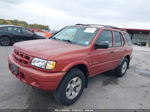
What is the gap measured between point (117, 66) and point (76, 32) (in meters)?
2.14

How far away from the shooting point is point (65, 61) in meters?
2.71

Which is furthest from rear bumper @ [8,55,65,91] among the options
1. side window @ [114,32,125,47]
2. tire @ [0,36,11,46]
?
tire @ [0,36,11,46]

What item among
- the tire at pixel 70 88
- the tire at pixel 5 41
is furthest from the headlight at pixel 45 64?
the tire at pixel 5 41

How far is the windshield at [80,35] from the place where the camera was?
11.7 feet

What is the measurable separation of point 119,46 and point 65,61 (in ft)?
8.89

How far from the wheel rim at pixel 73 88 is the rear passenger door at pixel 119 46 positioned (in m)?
1.90

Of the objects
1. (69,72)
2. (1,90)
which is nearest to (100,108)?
(69,72)

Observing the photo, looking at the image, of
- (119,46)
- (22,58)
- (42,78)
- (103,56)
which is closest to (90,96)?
(103,56)

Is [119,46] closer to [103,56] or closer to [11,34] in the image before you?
[103,56]

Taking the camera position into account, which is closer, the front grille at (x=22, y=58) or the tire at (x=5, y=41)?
the front grille at (x=22, y=58)

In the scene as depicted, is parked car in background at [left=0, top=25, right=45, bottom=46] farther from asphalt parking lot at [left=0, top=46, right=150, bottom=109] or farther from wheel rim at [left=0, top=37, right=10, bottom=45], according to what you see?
asphalt parking lot at [left=0, top=46, right=150, bottom=109]

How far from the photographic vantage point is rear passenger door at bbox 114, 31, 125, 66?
4566 mm

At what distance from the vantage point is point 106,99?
3.53 m

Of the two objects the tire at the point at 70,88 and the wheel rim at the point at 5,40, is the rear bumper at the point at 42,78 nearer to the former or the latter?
the tire at the point at 70,88
